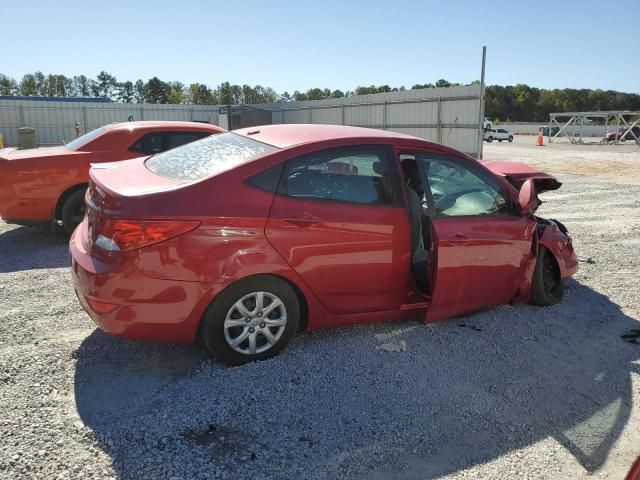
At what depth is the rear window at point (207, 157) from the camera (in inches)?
144

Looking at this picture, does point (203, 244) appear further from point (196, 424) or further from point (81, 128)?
point (81, 128)

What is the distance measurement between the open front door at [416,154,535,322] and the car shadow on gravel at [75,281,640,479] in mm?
351

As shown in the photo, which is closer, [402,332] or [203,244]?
[203,244]

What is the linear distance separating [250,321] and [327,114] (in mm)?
20585

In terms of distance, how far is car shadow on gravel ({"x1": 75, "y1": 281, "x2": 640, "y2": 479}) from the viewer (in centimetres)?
276

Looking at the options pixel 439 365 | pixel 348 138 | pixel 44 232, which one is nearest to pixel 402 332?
pixel 439 365

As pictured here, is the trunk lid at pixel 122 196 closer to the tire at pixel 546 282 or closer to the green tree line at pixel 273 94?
the tire at pixel 546 282

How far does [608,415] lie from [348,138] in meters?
2.48

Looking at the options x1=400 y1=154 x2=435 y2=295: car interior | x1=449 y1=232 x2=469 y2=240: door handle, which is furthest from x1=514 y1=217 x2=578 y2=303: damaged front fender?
x1=400 y1=154 x2=435 y2=295: car interior

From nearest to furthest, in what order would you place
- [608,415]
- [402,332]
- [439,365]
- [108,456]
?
[108,456] → [608,415] → [439,365] → [402,332]

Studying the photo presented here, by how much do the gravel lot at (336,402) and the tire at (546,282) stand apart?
0.81 feet

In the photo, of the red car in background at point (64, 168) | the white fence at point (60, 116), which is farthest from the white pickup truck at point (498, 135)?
the red car in background at point (64, 168)

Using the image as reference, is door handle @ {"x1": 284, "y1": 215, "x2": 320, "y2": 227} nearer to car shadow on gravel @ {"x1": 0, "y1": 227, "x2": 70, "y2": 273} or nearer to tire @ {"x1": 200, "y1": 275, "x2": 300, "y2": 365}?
tire @ {"x1": 200, "y1": 275, "x2": 300, "y2": 365}

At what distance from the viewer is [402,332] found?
4.29 metres
